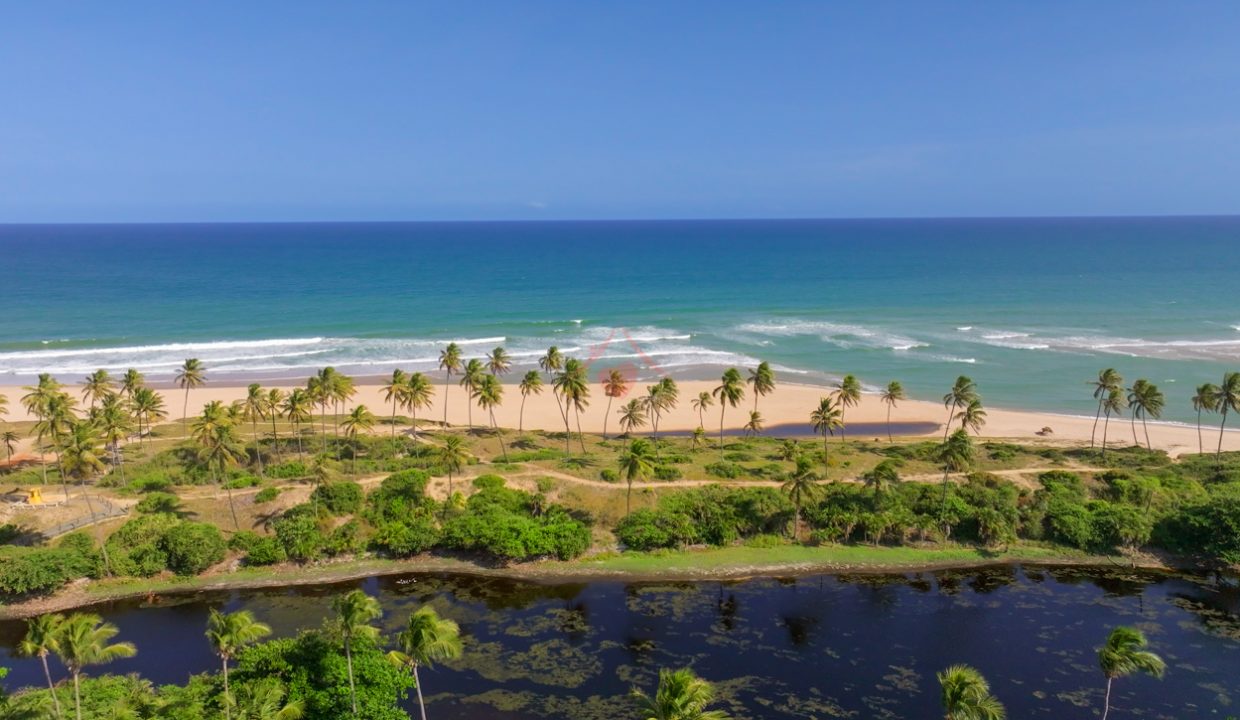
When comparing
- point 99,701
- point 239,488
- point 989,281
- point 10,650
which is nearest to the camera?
point 99,701

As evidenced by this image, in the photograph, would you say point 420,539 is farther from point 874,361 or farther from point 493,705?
point 874,361

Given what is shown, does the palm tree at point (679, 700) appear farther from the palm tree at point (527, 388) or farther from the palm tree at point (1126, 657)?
the palm tree at point (527, 388)

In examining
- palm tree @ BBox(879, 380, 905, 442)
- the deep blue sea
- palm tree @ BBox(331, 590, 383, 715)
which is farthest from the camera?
the deep blue sea

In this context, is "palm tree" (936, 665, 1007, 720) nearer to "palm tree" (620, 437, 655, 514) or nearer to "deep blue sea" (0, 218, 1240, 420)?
"palm tree" (620, 437, 655, 514)

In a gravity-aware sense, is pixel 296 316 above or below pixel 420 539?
above

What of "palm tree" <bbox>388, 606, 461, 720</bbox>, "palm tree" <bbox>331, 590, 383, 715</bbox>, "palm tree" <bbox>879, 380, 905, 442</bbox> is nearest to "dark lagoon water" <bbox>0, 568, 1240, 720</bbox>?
"palm tree" <bbox>331, 590, 383, 715</bbox>

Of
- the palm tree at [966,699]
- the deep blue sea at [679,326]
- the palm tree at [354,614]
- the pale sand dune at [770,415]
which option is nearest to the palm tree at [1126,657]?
the palm tree at [966,699]

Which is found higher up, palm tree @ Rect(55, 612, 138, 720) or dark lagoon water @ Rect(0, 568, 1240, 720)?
palm tree @ Rect(55, 612, 138, 720)

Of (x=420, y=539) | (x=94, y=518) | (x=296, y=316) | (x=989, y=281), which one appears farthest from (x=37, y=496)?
(x=989, y=281)

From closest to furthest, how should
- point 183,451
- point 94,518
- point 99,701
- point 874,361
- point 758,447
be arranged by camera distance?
point 99,701
point 94,518
point 183,451
point 758,447
point 874,361
